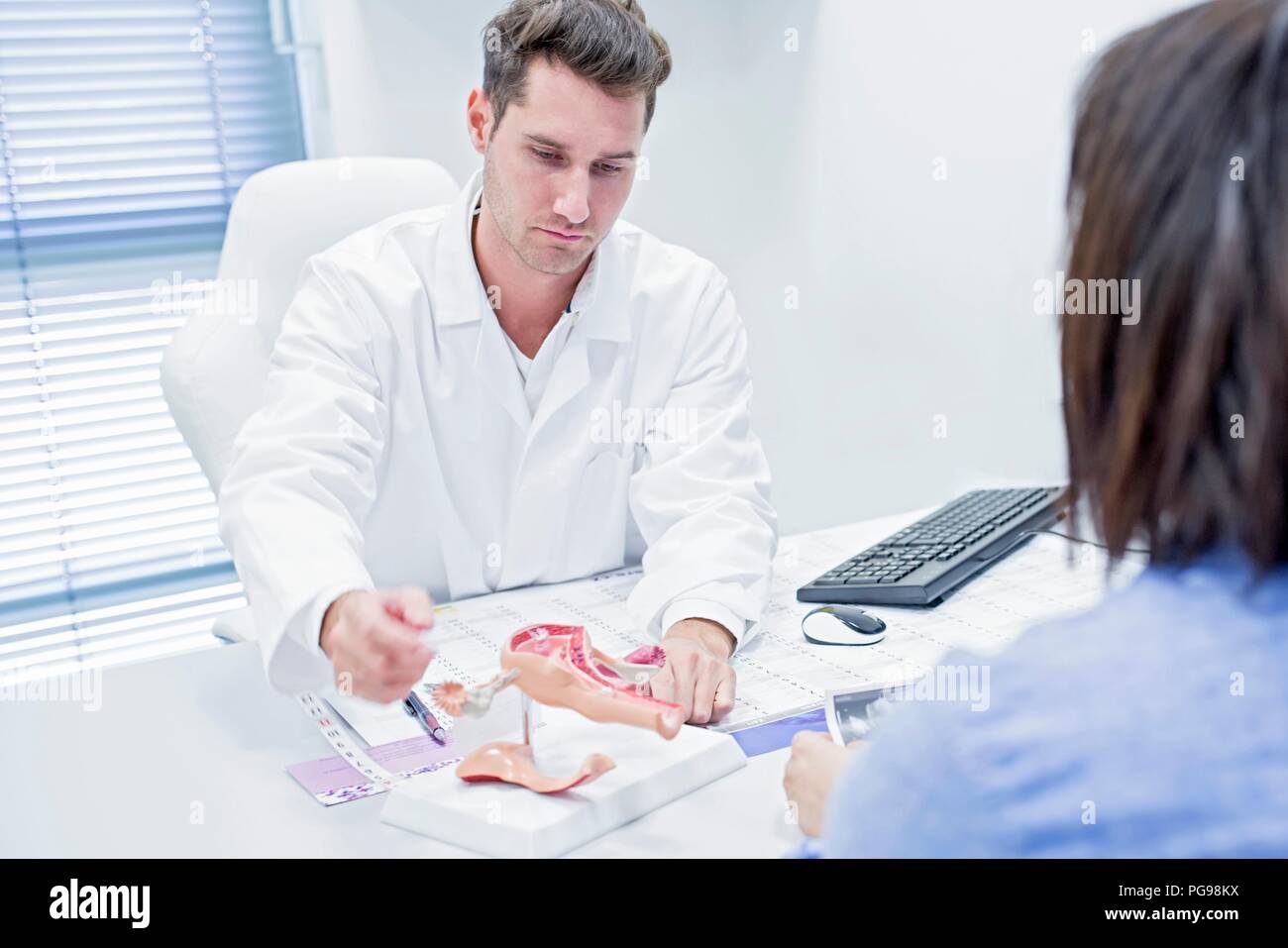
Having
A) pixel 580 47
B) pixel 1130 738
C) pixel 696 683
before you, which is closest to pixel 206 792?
pixel 696 683

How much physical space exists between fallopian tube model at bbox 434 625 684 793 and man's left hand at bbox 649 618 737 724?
11cm

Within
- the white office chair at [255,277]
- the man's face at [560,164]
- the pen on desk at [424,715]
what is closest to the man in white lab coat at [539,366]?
the man's face at [560,164]

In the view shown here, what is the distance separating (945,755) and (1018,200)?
177cm

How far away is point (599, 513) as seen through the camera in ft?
5.42

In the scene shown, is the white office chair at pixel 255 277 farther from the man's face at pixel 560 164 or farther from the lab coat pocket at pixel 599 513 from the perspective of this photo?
the lab coat pocket at pixel 599 513

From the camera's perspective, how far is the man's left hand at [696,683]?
3.58ft

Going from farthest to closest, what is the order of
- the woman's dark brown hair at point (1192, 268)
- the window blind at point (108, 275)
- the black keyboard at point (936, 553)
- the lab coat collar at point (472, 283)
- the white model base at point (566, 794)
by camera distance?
1. the window blind at point (108, 275)
2. the lab coat collar at point (472, 283)
3. the black keyboard at point (936, 553)
4. the white model base at point (566, 794)
5. the woman's dark brown hair at point (1192, 268)

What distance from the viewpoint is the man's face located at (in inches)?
59.3

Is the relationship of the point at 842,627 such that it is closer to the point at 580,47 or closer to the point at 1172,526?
the point at 1172,526

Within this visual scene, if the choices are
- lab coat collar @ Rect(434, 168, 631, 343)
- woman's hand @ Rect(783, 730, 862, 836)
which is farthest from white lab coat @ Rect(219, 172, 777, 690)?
woman's hand @ Rect(783, 730, 862, 836)
